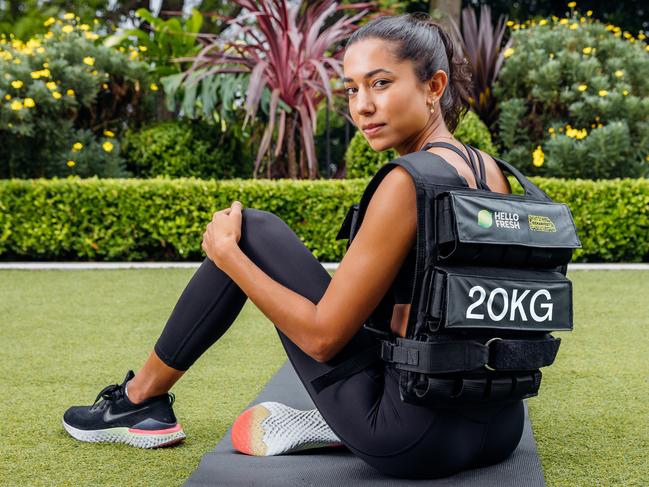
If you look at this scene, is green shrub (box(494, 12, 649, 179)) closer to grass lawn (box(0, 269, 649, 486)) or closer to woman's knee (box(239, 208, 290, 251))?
grass lawn (box(0, 269, 649, 486))

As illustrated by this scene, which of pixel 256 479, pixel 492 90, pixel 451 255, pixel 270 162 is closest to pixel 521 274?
pixel 451 255

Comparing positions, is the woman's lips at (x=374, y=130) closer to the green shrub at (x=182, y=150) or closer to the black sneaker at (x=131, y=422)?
the black sneaker at (x=131, y=422)

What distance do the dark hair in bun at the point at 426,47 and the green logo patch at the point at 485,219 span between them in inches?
15.5

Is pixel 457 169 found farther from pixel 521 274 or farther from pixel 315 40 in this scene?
pixel 315 40

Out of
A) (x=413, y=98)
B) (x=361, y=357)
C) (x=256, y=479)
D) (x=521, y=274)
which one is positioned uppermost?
(x=413, y=98)

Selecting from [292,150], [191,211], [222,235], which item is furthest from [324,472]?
[292,150]

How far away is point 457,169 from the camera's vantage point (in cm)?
194

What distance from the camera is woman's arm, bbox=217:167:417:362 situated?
1850mm

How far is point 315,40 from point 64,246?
3159 millimetres

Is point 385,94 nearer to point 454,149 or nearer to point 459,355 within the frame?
point 454,149

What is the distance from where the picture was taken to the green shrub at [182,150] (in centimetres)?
877

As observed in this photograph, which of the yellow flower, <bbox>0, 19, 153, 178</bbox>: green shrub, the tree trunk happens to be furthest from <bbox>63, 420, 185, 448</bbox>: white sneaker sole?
the yellow flower

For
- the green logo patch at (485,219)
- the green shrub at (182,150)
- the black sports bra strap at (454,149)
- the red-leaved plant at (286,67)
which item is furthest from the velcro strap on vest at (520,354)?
the green shrub at (182,150)

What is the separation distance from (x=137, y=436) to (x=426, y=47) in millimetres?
1388
